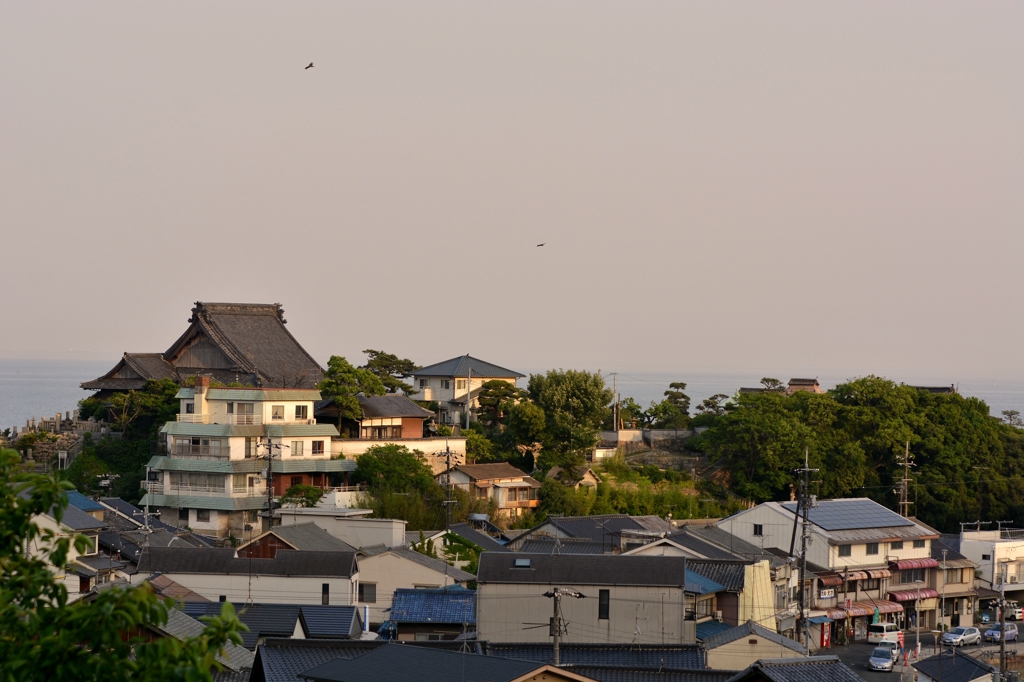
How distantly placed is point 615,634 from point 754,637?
362 cm

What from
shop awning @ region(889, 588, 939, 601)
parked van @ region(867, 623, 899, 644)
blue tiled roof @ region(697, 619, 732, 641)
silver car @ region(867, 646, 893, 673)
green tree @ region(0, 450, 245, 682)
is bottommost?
parked van @ region(867, 623, 899, 644)

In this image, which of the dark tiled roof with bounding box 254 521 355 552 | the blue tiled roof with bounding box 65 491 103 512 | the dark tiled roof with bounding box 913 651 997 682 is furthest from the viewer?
the blue tiled roof with bounding box 65 491 103 512

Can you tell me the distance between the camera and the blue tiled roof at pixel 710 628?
25.3m

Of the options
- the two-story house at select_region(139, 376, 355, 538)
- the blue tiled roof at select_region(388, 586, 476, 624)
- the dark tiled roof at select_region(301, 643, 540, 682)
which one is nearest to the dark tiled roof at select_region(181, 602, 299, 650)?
the blue tiled roof at select_region(388, 586, 476, 624)

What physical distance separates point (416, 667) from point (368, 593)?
13.4 metres

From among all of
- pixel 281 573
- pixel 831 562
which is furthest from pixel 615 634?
pixel 831 562

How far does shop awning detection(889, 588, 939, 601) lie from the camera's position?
36.0 meters

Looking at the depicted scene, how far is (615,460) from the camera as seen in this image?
149 ft

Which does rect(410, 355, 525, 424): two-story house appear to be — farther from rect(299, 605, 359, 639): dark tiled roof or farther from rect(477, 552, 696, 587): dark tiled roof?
rect(299, 605, 359, 639): dark tiled roof

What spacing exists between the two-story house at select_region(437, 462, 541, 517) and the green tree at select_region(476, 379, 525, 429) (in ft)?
19.2

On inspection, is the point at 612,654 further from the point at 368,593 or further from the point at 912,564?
the point at 912,564

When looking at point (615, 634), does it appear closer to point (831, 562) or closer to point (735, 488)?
point (831, 562)

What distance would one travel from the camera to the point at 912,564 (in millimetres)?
36812

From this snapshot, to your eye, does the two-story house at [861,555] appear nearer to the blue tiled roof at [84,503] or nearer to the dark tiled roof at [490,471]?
the dark tiled roof at [490,471]
